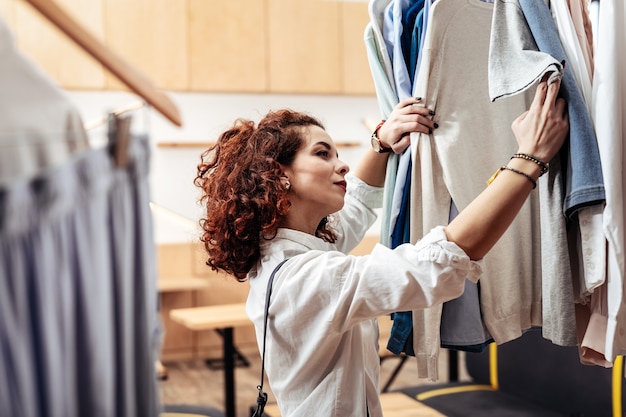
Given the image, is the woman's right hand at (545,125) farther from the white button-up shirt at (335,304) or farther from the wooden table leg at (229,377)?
the wooden table leg at (229,377)

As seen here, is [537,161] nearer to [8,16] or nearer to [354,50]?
[8,16]

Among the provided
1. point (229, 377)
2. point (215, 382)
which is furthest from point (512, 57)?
point (215, 382)

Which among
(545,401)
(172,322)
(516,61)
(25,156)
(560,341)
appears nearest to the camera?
(25,156)

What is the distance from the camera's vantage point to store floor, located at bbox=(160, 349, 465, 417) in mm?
4758

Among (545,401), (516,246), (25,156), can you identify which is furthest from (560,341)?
(545,401)

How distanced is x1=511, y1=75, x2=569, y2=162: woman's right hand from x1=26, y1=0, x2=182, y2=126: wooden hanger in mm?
824

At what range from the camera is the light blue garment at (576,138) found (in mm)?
1435

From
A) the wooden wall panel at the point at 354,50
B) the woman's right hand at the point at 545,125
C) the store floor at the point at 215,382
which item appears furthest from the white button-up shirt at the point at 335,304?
the wooden wall panel at the point at 354,50

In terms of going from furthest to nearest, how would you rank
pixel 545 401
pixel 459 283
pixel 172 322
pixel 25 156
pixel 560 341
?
pixel 172 322 → pixel 545 401 → pixel 560 341 → pixel 459 283 → pixel 25 156

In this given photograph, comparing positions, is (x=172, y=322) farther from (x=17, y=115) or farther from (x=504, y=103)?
(x=17, y=115)

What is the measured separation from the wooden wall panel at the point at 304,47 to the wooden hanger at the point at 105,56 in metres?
5.40

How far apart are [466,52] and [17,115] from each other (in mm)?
1168

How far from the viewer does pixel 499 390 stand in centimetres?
332

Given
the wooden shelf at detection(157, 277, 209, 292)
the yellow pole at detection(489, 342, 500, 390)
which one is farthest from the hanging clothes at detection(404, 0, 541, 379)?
the wooden shelf at detection(157, 277, 209, 292)
